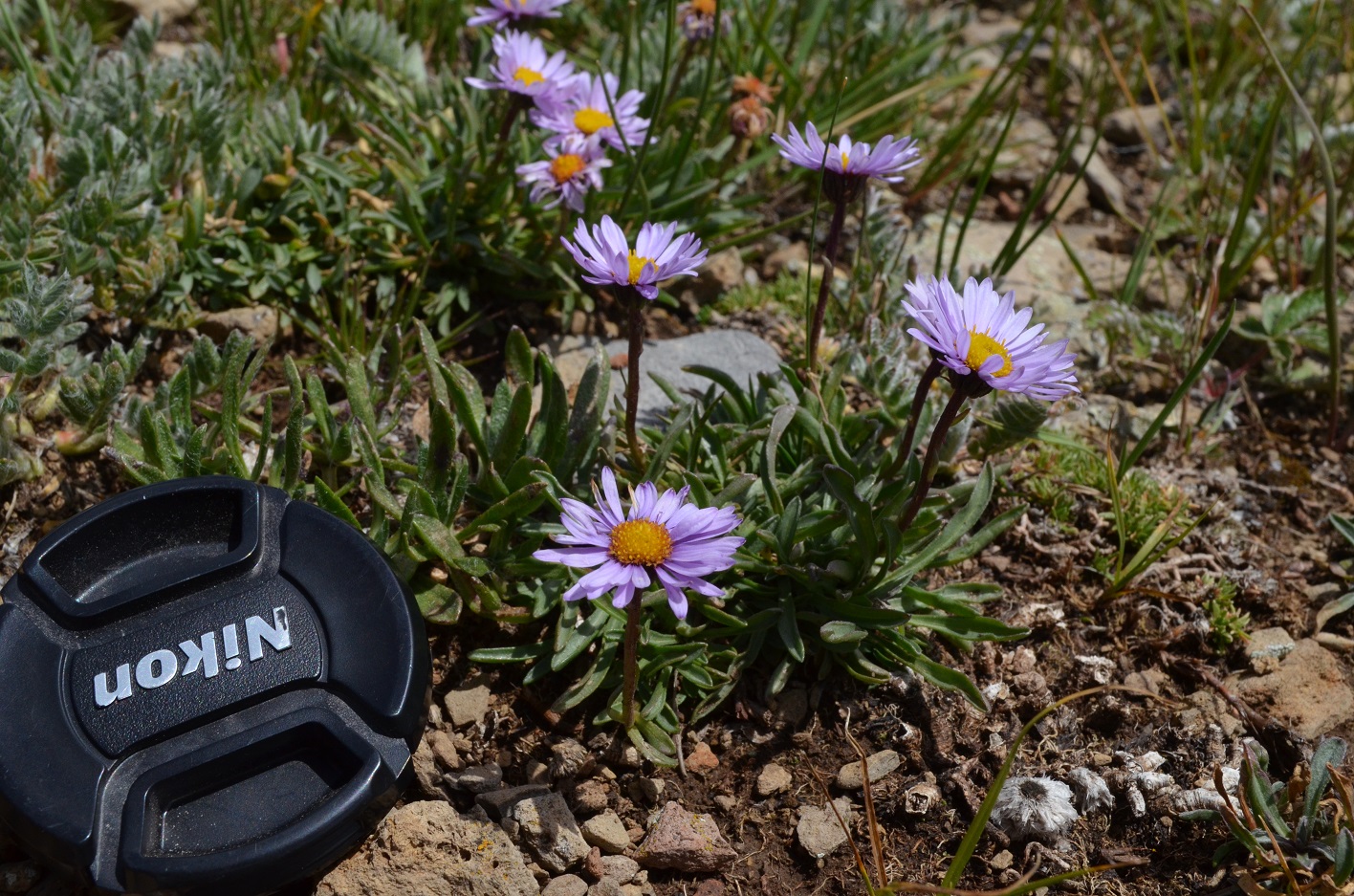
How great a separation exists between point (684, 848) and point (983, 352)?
3.73ft

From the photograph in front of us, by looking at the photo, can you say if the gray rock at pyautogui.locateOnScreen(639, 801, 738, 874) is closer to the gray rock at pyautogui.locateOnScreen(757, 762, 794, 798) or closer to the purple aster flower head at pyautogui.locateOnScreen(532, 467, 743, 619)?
the gray rock at pyautogui.locateOnScreen(757, 762, 794, 798)

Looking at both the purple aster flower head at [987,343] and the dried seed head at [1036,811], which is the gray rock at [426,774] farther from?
the purple aster flower head at [987,343]

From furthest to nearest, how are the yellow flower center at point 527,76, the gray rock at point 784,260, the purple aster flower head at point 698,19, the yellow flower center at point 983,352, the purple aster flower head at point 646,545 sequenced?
the gray rock at point 784,260 < the purple aster flower head at point 698,19 < the yellow flower center at point 527,76 < the yellow flower center at point 983,352 < the purple aster flower head at point 646,545

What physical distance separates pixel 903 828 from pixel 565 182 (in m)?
1.80

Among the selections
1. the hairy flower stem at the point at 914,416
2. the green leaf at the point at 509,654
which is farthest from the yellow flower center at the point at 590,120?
the green leaf at the point at 509,654

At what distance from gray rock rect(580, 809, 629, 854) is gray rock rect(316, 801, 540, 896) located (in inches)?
A: 5.9

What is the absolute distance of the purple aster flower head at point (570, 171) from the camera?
2992mm

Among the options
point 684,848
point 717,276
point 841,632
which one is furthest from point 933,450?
point 717,276

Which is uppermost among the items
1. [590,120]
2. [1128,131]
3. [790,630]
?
[1128,131]

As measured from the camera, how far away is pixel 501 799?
233 centimetres

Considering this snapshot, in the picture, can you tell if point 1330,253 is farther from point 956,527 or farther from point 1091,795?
point 1091,795

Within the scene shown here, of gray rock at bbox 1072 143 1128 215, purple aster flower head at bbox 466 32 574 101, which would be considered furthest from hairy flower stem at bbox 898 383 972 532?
gray rock at bbox 1072 143 1128 215

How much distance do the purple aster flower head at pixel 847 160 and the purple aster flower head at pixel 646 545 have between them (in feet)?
2.67

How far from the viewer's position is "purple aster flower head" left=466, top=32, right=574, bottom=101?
300 centimetres
